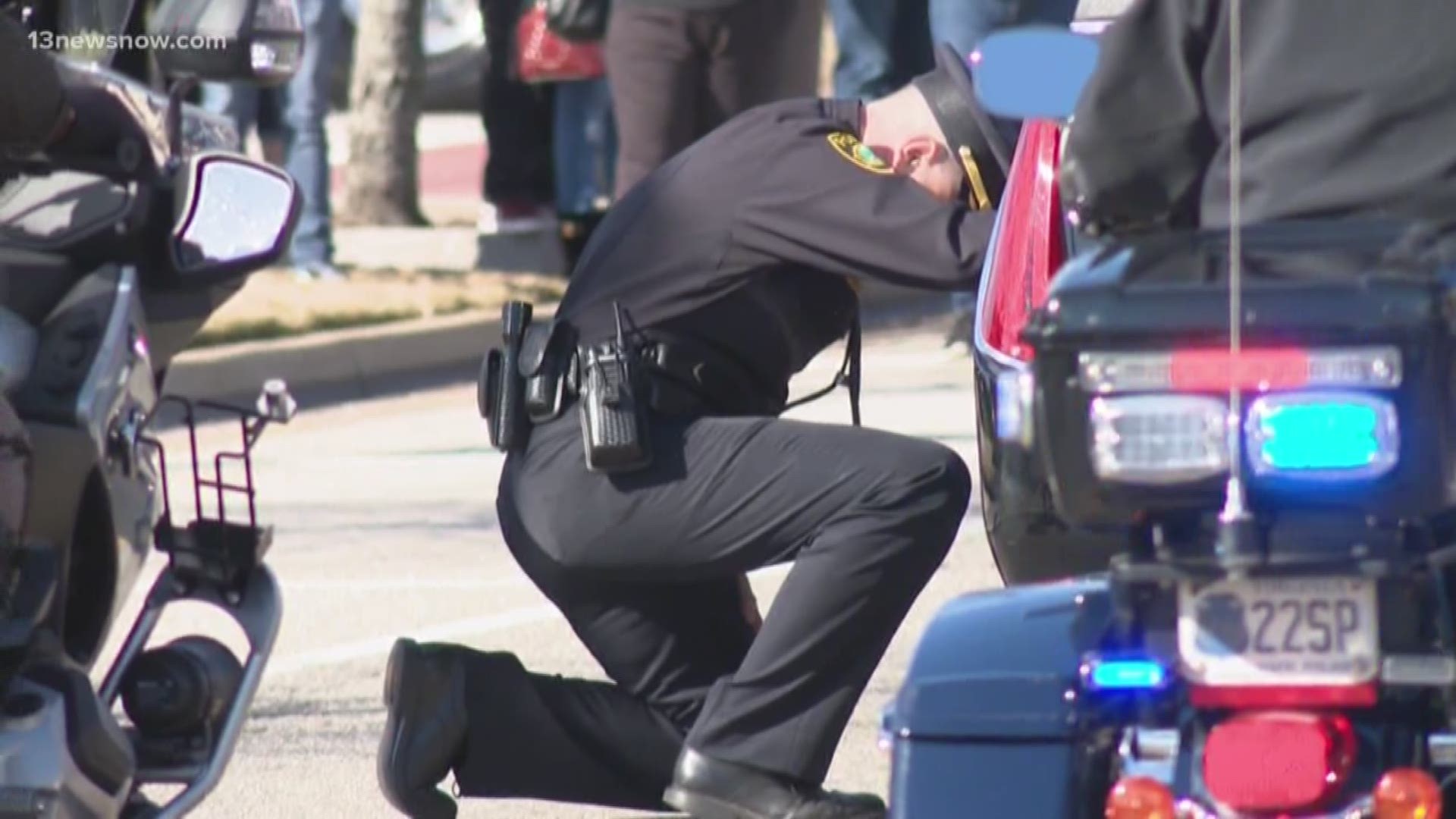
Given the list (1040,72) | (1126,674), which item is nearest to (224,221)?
(1040,72)

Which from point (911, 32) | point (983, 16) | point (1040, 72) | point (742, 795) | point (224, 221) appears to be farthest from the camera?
Answer: point (911, 32)

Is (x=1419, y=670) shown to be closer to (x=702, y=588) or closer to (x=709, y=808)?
(x=709, y=808)

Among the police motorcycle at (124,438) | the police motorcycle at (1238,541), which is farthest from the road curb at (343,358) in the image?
the police motorcycle at (1238,541)

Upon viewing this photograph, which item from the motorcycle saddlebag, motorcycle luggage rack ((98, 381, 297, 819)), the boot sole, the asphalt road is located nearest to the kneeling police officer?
the boot sole

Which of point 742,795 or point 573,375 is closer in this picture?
point 742,795

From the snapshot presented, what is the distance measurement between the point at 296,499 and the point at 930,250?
4048 millimetres

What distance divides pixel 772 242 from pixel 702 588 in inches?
20.9

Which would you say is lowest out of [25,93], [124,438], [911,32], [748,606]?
[911,32]

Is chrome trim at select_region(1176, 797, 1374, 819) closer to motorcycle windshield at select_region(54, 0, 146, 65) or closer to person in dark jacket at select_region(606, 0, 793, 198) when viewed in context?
motorcycle windshield at select_region(54, 0, 146, 65)

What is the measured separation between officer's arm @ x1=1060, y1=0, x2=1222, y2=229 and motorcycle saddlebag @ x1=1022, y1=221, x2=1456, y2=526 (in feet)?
0.98

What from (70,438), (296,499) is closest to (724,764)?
(70,438)

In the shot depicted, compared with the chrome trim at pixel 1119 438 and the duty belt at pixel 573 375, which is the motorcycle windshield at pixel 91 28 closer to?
the duty belt at pixel 573 375

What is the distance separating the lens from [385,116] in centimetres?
1284

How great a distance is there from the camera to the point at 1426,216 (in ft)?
9.89
